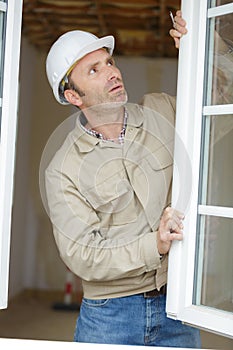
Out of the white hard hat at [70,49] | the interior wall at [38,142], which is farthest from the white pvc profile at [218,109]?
the interior wall at [38,142]

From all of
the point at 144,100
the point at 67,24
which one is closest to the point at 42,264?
the point at 67,24

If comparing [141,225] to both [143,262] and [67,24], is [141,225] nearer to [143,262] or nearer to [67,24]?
[143,262]

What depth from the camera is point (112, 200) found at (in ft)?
9.42

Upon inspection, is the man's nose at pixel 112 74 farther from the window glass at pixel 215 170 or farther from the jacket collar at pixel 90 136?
the window glass at pixel 215 170

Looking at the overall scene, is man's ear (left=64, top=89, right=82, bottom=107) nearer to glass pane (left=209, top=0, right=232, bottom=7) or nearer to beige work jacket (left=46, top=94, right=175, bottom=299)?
beige work jacket (left=46, top=94, right=175, bottom=299)

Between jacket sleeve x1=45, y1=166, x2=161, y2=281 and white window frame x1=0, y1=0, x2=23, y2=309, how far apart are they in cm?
25

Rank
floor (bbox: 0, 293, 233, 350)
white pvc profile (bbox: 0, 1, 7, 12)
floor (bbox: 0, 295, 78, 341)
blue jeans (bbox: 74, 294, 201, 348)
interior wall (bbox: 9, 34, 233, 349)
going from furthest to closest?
interior wall (bbox: 9, 34, 233, 349)
floor (bbox: 0, 295, 78, 341)
floor (bbox: 0, 293, 233, 350)
blue jeans (bbox: 74, 294, 201, 348)
white pvc profile (bbox: 0, 1, 7, 12)

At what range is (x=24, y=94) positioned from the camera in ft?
28.2

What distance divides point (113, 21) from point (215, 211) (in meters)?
4.97

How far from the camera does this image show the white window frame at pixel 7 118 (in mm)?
2658

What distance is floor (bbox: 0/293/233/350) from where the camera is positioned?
6.28 metres

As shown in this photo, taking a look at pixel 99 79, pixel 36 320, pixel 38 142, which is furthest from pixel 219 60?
pixel 38 142

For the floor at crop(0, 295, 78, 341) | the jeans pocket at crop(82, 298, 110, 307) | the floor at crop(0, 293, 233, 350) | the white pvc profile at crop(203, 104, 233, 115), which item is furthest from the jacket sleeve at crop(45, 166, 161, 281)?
the floor at crop(0, 295, 78, 341)

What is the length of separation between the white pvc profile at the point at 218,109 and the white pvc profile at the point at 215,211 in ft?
1.12
